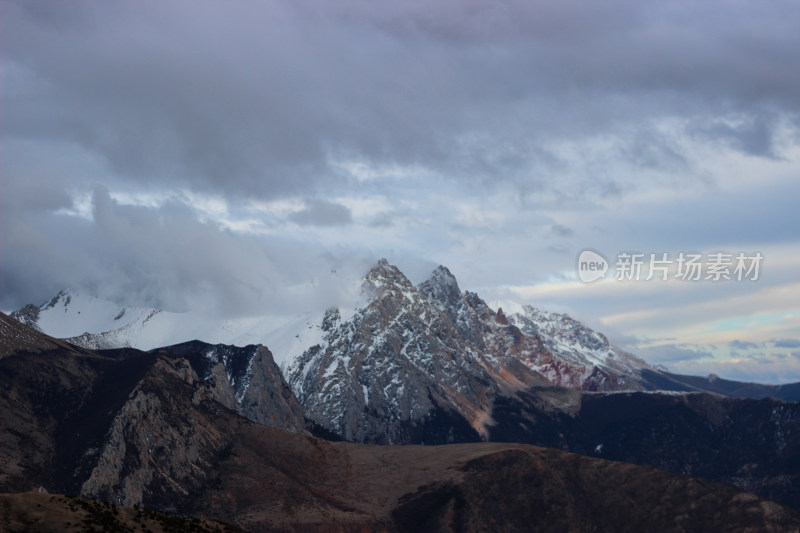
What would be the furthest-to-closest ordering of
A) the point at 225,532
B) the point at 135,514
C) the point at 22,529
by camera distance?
the point at 225,532
the point at 135,514
the point at 22,529

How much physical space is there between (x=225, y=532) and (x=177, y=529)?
15.1 metres

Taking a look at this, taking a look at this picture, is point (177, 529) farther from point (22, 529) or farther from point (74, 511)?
point (22, 529)

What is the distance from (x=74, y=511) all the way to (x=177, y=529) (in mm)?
21036

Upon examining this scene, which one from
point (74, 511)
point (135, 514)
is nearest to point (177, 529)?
point (135, 514)

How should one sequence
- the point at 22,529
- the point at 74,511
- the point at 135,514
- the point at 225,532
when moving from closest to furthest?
the point at 22,529, the point at 74,511, the point at 135,514, the point at 225,532

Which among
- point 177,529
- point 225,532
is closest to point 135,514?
point 177,529

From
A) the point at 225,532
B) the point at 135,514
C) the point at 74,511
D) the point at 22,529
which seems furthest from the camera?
the point at 225,532

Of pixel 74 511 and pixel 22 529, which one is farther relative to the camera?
pixel 74 511

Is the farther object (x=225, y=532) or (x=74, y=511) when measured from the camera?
(x=225, y=532)

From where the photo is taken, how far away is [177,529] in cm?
17525

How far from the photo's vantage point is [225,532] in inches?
7411

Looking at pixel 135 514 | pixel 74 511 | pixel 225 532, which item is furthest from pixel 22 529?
pixel 225 532

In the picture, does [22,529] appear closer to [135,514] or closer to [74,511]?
[74,511]

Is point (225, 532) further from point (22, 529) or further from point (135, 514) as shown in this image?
point (22, 529)
